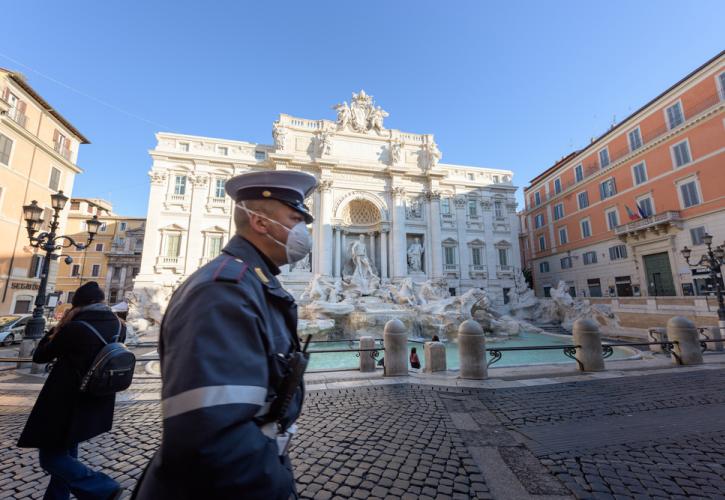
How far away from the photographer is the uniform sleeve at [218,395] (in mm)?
859

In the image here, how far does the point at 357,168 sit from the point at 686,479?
78.3ft

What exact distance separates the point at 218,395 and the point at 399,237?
938 inches

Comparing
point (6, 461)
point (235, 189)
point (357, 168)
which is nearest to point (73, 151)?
point (357, 168)

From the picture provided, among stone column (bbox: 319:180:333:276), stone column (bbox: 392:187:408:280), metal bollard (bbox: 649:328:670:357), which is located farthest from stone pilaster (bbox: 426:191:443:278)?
metal bollard (bbox: 649:328:670:357)

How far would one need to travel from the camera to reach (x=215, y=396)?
0.88 meters

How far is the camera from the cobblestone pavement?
2658mm

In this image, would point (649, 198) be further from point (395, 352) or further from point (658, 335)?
point (395, 352)

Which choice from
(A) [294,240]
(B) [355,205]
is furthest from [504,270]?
(A) [294,240]

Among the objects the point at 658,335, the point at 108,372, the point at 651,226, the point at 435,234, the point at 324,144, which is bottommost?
the point at 658,335

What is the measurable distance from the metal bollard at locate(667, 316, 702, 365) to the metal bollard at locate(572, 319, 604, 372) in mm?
2128

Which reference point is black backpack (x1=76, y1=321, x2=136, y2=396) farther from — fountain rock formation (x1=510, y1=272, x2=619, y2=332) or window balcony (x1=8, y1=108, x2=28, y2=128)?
window balcony (x1=8, y1=108, x2=28, y2=128)

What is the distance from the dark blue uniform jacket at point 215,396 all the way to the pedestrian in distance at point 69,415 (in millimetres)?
1640

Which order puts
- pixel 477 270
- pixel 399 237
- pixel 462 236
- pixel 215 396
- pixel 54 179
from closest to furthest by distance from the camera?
pixel 215 396, pixel 54 179, pixel 399 237, pixel 477 270, pixel 462 236

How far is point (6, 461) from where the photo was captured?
3174 mm
